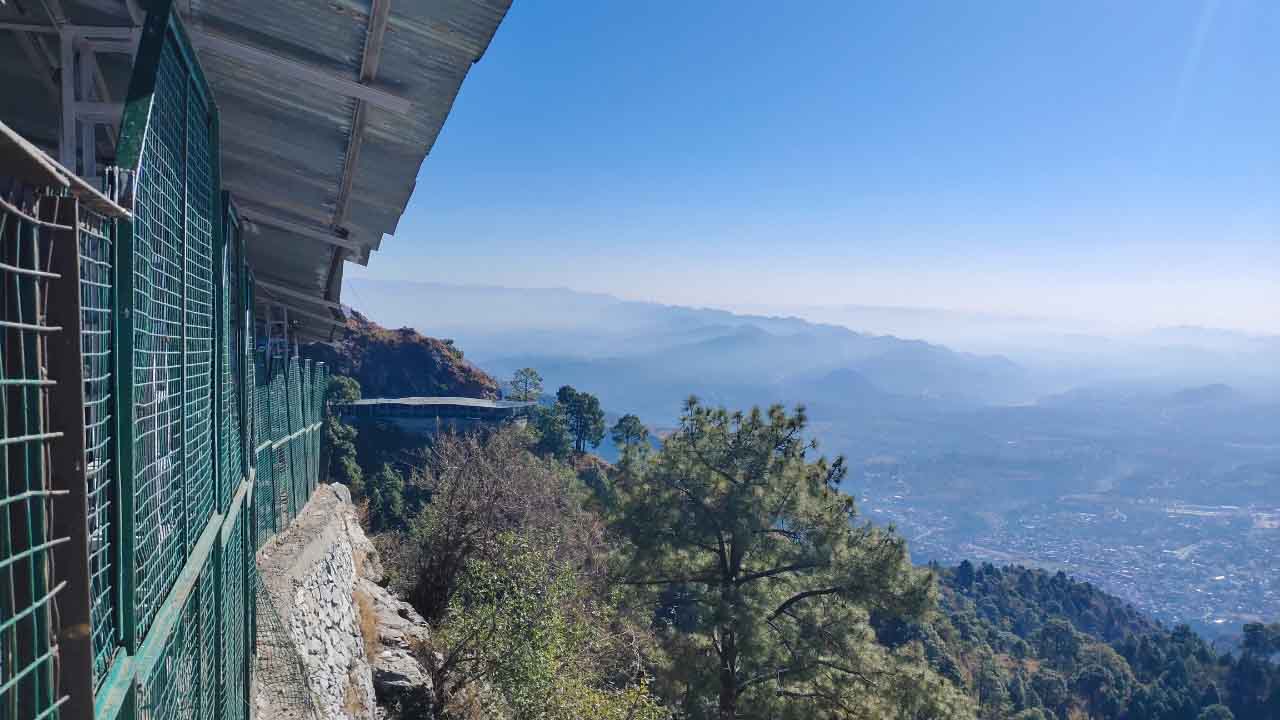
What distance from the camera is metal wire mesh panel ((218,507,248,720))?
123 inches

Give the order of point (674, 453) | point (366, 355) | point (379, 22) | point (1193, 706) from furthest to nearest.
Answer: point (366, 355) → point (1193, 706) → point (674, 453) → point (379, 22)

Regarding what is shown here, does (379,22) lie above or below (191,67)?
above

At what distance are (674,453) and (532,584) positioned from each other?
3801 mm

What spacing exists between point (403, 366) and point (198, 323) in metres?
38.8

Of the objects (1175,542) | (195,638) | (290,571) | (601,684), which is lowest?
(1175,542)

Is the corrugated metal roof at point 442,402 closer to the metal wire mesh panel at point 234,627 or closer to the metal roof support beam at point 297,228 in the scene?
the metal roof support beam at point 297,228

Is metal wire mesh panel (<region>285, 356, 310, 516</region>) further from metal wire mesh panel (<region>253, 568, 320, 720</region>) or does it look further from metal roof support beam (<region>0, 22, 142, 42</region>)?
metal roof support beam (<region>0, 22, 142, 42</region>)

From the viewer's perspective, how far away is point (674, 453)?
12094mm

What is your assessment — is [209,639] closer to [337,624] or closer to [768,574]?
[337,624]

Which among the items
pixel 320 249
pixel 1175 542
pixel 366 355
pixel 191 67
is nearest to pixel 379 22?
pixel 191 67

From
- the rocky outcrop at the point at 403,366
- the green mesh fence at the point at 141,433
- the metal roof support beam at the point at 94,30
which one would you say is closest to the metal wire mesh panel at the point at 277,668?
A: the green mesh fence at the point at 141,433

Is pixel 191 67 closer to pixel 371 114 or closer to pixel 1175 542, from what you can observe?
pixel 371 114

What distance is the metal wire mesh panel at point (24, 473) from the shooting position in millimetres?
976

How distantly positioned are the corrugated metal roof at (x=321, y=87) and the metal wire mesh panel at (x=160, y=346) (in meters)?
0.87
